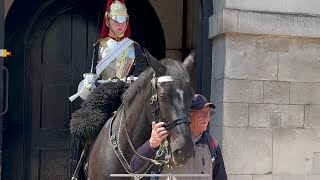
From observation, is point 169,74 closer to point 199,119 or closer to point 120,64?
point 199,119

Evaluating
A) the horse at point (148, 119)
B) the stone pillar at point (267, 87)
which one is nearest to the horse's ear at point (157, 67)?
the horse at point (148, 119)

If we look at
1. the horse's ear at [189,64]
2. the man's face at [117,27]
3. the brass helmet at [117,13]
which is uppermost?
the brass helmet at [117,13]

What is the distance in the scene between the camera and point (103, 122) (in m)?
4.28

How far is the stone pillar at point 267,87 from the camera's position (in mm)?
5336

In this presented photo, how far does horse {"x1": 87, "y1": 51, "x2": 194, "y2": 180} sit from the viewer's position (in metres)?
3.07

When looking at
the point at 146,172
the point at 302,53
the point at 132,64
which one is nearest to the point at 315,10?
the point at 302,53

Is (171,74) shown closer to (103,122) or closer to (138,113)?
(138,113)

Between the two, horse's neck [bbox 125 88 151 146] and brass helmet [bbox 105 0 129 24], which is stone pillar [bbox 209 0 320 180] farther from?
horse's neck [bbox 125 88 151 146]

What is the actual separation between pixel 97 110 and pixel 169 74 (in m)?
1.20

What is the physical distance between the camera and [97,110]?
4.30 meters

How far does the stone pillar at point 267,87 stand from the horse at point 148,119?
1660 millimetres

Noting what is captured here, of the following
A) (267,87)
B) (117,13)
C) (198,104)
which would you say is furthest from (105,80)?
(267,87)

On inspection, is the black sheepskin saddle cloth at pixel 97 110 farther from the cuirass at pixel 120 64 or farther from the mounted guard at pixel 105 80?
the cuirass at pixel 120 64

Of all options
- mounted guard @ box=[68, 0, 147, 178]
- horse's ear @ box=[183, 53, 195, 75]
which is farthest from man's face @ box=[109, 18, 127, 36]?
horse's ear @ box=[183, 53, 195, 75]
